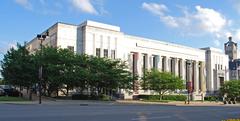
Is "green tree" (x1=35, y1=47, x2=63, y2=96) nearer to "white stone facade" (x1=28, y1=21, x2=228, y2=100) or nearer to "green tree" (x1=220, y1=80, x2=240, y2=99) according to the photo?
"white stone facade" (x1=28, y1=21, x2=228, y2=100)

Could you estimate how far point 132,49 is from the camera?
86312 millimetres

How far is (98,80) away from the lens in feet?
183

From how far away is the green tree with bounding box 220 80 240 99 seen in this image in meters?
93.4

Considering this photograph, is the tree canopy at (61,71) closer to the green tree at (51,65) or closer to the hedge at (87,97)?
the green tree at (51,65)

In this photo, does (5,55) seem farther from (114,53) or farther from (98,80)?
(114,53)

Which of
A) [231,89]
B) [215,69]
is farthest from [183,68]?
[215,69]

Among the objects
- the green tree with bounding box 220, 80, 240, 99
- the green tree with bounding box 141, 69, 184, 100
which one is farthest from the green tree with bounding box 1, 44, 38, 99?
the green tree with bounding box 220, 80, 240, 99

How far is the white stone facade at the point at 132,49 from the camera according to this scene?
75.0 meters

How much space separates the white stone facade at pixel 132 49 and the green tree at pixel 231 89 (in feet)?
25.3

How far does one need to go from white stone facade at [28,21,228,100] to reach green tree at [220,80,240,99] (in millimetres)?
7707

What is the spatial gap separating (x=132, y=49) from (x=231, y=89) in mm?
26731

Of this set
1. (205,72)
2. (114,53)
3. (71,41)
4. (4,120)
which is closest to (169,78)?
(114,53)

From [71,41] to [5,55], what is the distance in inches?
727

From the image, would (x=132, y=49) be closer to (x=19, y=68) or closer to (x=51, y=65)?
(x=51, y=65)
